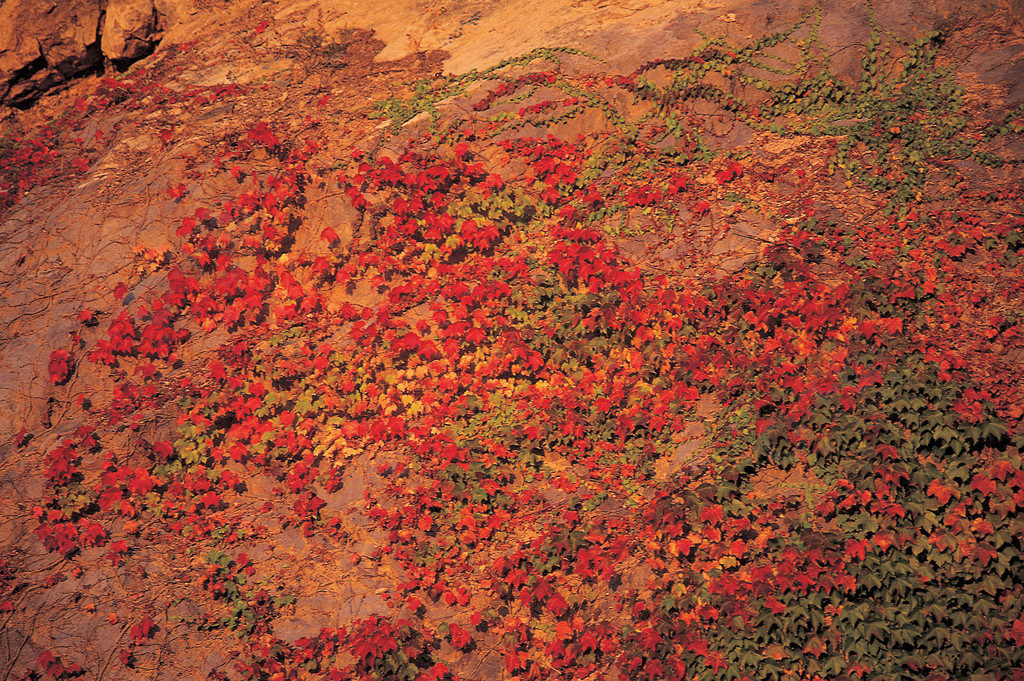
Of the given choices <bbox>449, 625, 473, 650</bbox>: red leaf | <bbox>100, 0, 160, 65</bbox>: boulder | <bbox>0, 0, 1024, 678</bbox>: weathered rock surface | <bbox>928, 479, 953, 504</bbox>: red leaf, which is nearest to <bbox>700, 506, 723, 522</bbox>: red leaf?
<bbox>0, 0, 1024, 678</bbox>: weathered rock surface

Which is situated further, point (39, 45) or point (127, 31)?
point (127, 31)

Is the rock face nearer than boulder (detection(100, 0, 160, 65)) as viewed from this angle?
Yes

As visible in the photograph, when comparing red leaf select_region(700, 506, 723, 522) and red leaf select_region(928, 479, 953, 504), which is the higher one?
red leaf select_region(700, 506, 723, 522)

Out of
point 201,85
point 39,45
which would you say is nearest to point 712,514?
point 201,85

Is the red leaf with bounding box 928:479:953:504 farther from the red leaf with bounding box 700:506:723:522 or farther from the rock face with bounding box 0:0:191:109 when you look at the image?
the rock face with bounding box 0:0:191:109

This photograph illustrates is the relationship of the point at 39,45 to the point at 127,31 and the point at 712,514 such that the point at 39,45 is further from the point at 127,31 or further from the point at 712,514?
the point at 712,514

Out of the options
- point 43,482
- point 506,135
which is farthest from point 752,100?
point 43,482

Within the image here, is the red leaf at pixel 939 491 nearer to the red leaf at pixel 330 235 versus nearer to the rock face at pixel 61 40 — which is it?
the red leaf at pixel 330 235

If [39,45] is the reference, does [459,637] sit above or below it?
below

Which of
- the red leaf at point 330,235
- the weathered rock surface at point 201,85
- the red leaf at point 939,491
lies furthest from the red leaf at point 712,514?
the red leaf at point 330,235

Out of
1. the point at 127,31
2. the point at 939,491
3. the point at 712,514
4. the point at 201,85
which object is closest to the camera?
the point at 939,491
